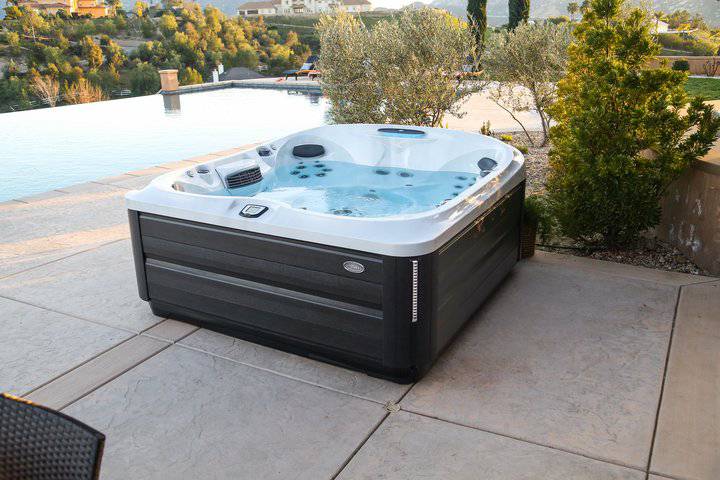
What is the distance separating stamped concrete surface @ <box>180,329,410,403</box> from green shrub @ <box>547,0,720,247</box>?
71.2 inches

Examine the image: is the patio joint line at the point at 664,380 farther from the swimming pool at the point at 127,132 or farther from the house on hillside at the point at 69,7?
the house on hillside at the point at 69,7

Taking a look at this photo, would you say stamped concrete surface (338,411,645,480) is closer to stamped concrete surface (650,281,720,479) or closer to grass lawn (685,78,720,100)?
stamped concrete surface (650,281,720,479)

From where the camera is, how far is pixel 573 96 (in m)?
4.37

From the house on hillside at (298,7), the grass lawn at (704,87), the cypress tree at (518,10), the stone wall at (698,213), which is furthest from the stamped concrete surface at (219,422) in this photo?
the house on hillside at (298,7)

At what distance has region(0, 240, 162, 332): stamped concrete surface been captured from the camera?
10.0 ft

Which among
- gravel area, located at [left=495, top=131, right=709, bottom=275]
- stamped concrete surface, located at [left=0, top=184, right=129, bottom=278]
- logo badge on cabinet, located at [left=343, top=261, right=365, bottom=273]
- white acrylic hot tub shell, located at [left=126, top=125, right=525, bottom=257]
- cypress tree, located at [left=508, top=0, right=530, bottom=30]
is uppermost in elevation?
cypress tree, located at [left=508, top=0, right=530, bottom=30]

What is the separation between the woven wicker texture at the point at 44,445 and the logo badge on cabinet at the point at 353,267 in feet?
4.37

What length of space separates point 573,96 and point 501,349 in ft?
7.79

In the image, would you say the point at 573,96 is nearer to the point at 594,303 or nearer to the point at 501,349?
the point at 594,303

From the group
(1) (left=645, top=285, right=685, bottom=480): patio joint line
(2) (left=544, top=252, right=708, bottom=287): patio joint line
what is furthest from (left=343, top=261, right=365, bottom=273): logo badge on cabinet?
(2) (left=544, top=252, right=708, bottom=287): patio joint line

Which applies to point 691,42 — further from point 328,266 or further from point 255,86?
point 328,266

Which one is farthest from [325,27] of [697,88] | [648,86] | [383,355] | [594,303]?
[697,88]

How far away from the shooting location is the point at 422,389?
243 cm

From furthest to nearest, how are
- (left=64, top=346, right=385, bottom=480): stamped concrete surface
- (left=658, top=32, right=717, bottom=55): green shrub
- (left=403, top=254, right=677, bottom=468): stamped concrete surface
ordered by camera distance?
(left=658, top=32, right=717, bottom=55): green shrub, (left=403, top=254, right=677, bottom=468): stamped concrete surface, (left=64, top=346, right=385, bottom=480): stamped concrete surface
